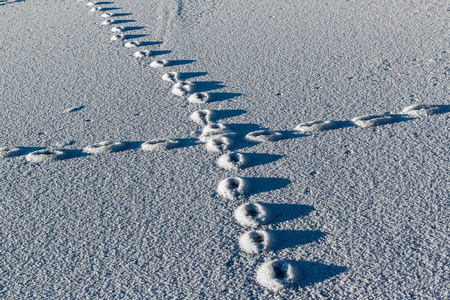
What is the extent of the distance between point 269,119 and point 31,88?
1.25 metres

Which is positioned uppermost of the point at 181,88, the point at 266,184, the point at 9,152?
the point at 181,88

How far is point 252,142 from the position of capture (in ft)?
5.56

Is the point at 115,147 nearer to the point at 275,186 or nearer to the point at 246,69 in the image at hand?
the point at 275,186

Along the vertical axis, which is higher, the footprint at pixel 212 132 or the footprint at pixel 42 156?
the footprint at pixel 212 132

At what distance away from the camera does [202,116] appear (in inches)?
75.1

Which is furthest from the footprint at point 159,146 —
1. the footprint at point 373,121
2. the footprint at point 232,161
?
the footprint at point 373,121

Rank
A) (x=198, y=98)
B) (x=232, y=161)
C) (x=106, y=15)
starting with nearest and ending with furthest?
(x=232, y=161)
(x=198, y=98)
(x=106, y=15)

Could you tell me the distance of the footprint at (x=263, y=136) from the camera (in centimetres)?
169

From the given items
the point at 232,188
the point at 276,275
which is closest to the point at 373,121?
the point at 232,188

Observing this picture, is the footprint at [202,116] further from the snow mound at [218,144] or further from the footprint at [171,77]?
the footprint at [171,77]

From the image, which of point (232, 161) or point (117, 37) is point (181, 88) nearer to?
point (232, 161)

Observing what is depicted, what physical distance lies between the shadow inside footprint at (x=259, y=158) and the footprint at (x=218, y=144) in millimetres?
90

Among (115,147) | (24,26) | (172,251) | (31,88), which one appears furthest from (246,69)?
(24,26)

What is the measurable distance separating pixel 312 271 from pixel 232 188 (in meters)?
0.43
